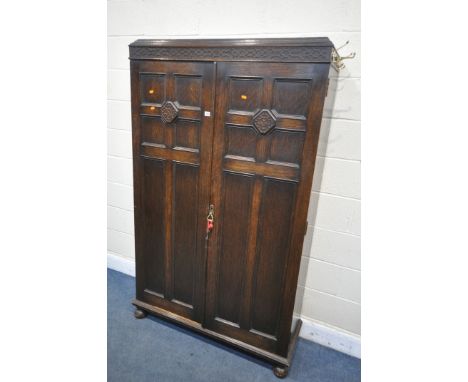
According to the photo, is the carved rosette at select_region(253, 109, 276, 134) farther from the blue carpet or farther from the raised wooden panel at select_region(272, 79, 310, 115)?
the blue carpet

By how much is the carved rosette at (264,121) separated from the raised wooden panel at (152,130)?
22.9 inches

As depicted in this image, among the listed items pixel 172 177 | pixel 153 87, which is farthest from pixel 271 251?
pixel 153 87

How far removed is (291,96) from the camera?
4.21ft

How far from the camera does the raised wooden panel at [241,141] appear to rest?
1396 mm

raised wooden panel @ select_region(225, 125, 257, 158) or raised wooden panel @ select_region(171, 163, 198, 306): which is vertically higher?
raised wooden panel @ select_region(225, 125, 257, 158)

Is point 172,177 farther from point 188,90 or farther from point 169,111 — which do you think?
point 188,90

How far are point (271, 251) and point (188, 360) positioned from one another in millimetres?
929

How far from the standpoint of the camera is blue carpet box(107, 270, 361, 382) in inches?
65.7

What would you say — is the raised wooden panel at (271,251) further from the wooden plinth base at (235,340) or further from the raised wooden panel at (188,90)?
the raised wooden panel at (188,90)

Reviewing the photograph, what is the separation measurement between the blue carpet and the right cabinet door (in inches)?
7.7

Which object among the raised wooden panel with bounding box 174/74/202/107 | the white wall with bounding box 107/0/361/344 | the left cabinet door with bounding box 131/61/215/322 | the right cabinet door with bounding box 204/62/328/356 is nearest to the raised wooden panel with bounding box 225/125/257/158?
the right cabinet door with bounding box 204/62/328/356
